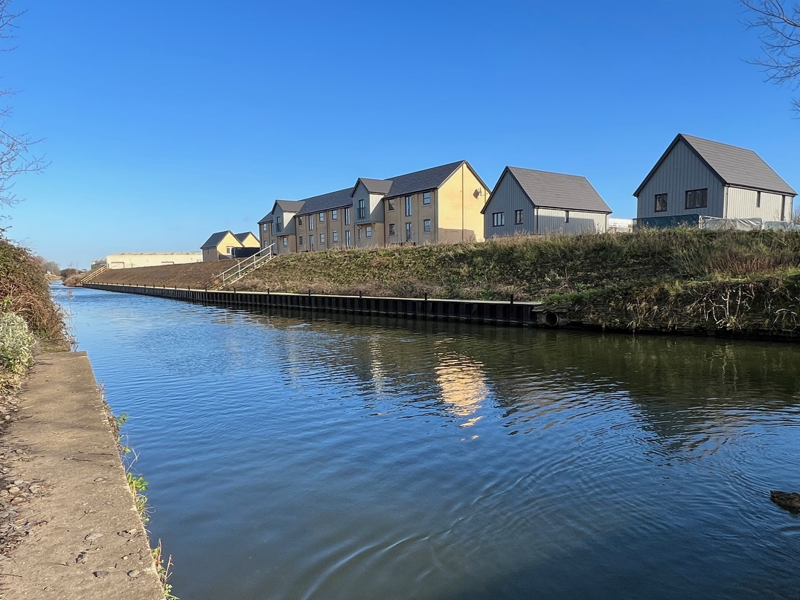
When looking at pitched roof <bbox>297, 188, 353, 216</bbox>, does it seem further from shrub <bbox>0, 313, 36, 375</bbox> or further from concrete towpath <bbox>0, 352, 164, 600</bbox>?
concrete towpath <bbox>0, 352, 164, 600</bbox>

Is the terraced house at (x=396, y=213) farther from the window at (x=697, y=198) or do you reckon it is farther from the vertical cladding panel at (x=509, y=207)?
the window at (x=697, y=198)

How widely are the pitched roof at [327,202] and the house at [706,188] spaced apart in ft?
112

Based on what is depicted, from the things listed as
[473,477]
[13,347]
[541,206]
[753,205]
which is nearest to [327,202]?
[541,206]

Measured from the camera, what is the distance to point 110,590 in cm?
310

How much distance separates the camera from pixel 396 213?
178 ft

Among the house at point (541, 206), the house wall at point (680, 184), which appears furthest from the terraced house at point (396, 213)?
the house wall at point (680, 184)

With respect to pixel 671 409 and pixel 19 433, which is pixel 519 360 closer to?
pixel 671 409

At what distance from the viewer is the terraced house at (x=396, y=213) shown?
49344 mm

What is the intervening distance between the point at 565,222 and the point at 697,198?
32.8 feet

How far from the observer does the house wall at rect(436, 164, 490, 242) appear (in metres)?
48.8

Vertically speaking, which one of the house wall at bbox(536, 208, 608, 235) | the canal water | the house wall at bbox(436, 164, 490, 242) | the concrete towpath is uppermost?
the house wall at bbox(436, 164, 490, 242)

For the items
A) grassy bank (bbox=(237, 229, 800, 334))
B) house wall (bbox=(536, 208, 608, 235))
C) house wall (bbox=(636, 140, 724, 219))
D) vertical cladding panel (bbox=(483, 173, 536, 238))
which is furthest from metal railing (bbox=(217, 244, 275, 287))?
house wall (bbox=(636, 140, 724, 219))

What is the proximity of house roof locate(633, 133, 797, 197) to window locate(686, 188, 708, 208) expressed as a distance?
137 cm

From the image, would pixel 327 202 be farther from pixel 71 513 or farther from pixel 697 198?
pixel 71 513
